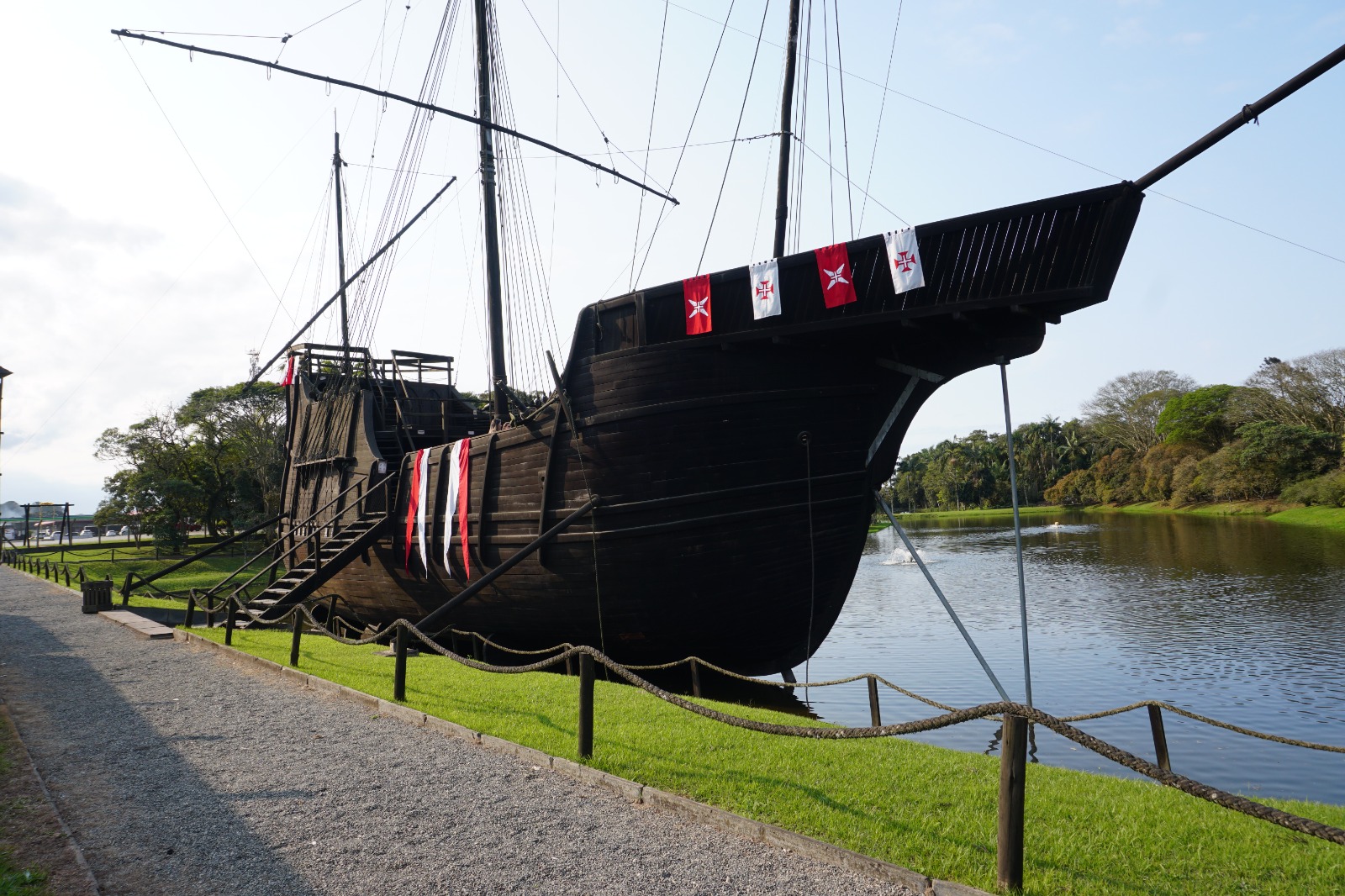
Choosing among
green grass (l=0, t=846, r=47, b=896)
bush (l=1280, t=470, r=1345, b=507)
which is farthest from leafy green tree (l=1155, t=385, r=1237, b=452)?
green grass (l=0, t=846, r=47, b=896)

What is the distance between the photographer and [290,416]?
1819 centimetres

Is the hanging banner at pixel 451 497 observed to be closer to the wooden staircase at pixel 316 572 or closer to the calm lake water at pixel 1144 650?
the wooden staircase at pixel 316 572

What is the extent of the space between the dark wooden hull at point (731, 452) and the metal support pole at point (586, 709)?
3466mm

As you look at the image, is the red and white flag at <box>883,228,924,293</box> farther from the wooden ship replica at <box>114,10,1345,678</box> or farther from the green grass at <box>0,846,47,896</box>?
the green grass at <box>0,846,47,896</box>

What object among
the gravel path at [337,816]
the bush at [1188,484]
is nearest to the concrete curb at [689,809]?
the gravel path at [337,816]

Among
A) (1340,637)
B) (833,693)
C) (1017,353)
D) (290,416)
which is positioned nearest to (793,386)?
(1017,353)

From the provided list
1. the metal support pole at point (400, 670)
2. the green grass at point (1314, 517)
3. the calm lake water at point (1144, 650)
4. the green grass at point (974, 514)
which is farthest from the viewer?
the green grass at point (974, 514)

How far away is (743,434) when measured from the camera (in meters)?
8.34

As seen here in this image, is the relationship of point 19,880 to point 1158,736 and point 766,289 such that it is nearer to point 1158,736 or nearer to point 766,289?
point 1158,736

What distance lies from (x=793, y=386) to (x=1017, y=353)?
218 cm

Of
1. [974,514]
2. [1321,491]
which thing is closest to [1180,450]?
[1321,491]

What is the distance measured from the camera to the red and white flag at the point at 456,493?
1054 cm

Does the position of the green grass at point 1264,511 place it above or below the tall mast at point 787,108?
below

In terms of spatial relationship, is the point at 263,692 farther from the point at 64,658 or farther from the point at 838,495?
the point at 838,495
